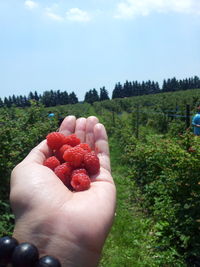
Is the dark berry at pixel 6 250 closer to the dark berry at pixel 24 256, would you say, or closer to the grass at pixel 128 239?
the dark berry at pixel 24 256

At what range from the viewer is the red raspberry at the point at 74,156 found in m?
2.06

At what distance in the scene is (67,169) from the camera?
203 cm

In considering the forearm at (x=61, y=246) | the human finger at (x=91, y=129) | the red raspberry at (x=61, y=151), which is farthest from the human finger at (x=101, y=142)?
the forearm at (x=61, y=246)

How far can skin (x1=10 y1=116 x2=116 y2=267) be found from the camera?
1331 mm

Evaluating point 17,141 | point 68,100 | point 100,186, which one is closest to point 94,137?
point 100,186

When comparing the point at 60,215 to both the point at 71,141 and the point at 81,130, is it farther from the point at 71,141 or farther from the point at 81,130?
the point at 81,130

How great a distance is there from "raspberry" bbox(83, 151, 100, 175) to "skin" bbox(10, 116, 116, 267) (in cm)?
23

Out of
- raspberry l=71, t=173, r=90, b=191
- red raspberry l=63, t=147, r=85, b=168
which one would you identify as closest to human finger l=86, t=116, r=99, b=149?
red raspberry l=63, t=147, r=85, b=168

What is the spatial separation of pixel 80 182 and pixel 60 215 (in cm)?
40

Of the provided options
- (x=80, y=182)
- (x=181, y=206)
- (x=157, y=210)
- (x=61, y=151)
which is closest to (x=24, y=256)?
(x=80, y=182)

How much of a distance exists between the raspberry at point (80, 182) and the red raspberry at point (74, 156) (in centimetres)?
22

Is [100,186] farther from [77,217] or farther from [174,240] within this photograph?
[174,240]

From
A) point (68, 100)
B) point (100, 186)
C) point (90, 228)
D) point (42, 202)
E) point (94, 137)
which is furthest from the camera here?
point (68, 100)

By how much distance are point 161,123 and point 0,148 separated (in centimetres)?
1011
